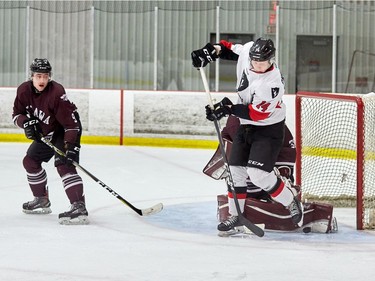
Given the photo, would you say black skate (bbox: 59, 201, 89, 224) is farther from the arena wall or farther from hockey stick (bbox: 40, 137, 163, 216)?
the arena wall

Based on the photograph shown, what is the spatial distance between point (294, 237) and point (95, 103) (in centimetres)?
454

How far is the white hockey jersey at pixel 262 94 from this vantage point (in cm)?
402

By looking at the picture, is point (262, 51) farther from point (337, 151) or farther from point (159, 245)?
point (337, 151)

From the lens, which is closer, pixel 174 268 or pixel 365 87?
pixel 174 268

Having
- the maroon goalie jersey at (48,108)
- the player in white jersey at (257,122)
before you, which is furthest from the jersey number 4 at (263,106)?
the maroon goalie jersey at (48,108)

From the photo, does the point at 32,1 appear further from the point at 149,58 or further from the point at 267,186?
the point at 267,186

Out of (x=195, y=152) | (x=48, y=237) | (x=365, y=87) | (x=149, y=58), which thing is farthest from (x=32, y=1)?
(x=48, y=237)

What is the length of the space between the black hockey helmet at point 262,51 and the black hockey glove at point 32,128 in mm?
1115

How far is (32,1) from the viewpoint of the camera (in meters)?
9.32

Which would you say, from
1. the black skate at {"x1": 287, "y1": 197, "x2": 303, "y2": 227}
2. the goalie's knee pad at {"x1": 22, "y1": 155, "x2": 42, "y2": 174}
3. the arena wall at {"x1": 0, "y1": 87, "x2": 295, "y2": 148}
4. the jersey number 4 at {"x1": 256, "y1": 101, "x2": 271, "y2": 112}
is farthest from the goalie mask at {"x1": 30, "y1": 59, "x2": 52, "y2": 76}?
the arena wall at {"x1": 0, "y1": 87, "x2": 295, "y2": 148}

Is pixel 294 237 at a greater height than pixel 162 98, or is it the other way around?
pixel 162 98

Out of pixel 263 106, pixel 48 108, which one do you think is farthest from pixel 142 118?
pixel 263 106

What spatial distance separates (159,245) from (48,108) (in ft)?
3.10

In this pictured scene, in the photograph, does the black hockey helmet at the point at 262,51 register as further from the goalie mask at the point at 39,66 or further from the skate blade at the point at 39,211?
the skate blade at the point at 39,211
